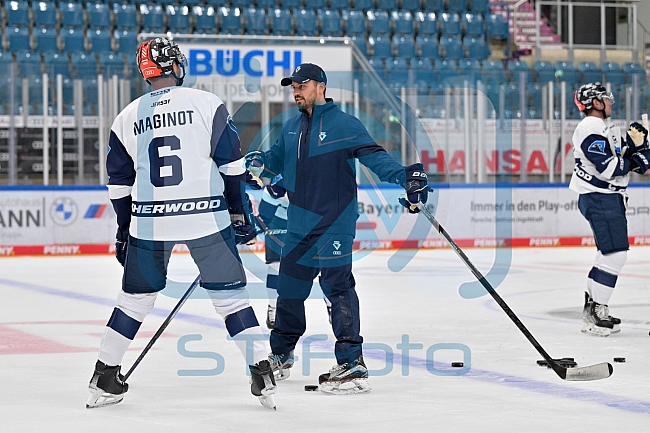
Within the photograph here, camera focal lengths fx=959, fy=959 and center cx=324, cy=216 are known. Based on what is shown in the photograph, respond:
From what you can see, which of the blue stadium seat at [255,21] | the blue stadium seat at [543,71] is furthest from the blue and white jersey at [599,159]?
the blue stadium seat at [255,21]

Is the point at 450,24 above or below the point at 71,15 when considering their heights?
below

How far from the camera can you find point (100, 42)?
15430 millimetres

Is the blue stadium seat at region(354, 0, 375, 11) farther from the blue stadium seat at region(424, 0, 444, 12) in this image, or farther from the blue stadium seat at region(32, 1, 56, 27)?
the blue stadium seat at region(32, 1, 56, 27)

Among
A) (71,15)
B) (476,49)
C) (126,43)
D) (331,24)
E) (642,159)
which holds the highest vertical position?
(71,15)

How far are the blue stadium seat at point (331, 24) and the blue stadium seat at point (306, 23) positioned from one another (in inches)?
5.6

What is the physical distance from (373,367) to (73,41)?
12.0 m

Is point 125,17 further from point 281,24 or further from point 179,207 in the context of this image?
point 179,207

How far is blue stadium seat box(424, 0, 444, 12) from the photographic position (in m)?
18.4

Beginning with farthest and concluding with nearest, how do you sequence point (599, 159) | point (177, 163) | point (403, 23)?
point (403, 23)
point (599, 159)
point (177, 163)

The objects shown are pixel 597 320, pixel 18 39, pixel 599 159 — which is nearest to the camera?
pixel 597 320

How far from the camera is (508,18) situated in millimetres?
18266

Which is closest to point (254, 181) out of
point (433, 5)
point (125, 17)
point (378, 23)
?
point (125, 17)

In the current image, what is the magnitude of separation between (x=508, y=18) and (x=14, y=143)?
33.3 feet

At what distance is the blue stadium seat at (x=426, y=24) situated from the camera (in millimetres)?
17781
